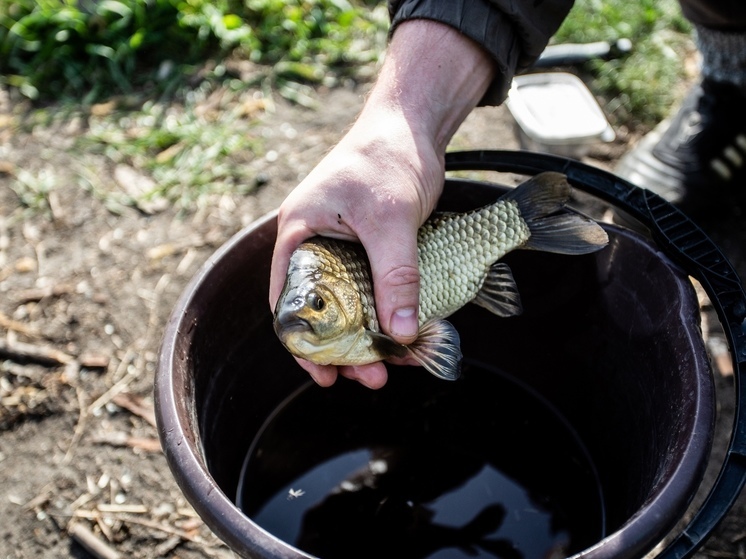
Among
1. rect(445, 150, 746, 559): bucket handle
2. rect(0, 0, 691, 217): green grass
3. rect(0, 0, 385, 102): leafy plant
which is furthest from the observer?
rect(0, 0, 385, 102): leafy plant

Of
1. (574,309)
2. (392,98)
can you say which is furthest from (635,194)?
(392,98)

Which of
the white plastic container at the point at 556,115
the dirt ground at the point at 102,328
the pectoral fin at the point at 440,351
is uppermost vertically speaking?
the pectoral fin at the point at 440,351

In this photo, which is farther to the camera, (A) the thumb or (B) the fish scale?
(B) the fish scale

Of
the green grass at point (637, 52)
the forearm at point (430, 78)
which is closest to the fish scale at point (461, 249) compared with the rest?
the forearm at point (430, 78)

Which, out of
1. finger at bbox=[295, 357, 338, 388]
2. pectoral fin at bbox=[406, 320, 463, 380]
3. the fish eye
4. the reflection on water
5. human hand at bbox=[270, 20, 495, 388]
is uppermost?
human hand at bbox=[270, 20, 495, 388]

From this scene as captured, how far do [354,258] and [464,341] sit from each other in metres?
0.73

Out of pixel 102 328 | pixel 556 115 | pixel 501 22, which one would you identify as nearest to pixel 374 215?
pixel 501 22

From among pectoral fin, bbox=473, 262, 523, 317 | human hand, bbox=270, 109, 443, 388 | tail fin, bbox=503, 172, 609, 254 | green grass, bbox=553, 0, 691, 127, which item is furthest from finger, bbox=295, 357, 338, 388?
green grass, bbox=553, 0, 691, 127

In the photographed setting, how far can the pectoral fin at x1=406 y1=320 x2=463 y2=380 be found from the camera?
4.75 ft

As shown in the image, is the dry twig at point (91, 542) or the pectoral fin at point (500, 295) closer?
the pectoral fin at point (500, 295)

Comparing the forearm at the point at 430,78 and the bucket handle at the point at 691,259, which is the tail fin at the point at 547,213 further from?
the forearm at the point at 430,78

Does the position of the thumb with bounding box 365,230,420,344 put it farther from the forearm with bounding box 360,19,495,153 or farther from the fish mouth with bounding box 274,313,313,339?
the forearm with bounding box 360,19,495,153

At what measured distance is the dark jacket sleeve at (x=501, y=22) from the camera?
1.69 meters

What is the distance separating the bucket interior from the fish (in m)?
0.15
